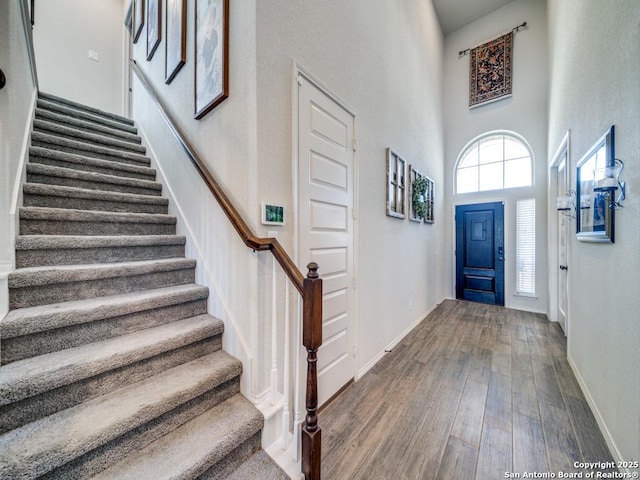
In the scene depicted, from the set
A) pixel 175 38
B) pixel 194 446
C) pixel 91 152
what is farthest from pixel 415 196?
pixel 91 152

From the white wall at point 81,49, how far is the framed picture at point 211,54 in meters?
3.57

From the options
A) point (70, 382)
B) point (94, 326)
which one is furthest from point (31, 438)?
point (94, 326)

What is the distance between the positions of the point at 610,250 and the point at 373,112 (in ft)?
7.18

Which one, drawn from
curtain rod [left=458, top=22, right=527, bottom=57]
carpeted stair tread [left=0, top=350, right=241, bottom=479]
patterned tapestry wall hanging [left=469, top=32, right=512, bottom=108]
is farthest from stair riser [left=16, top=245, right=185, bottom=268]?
curtain rod [left=458, top=22, right=527, bottom=57]

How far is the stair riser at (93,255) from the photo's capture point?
56.4 inches

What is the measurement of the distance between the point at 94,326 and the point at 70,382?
12.5 inches

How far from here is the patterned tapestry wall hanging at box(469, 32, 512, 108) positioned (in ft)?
15.0

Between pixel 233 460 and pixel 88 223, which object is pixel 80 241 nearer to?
pixel 88 223

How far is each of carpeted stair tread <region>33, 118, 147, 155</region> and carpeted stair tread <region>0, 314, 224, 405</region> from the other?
228 cm

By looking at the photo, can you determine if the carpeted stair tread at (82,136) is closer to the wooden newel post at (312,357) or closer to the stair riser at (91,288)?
the stair riser at (91,288)

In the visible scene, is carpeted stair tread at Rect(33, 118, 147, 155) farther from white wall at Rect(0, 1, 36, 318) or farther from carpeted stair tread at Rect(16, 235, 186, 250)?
carpeted stair tread at Rect(16, 235, 186, 250)

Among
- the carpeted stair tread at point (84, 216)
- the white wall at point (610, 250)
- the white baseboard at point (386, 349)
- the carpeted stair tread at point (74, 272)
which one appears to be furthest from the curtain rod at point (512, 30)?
the carpeted stair tread at point (74, 272)

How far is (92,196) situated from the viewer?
6.31 ft

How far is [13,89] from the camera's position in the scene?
1403mm
